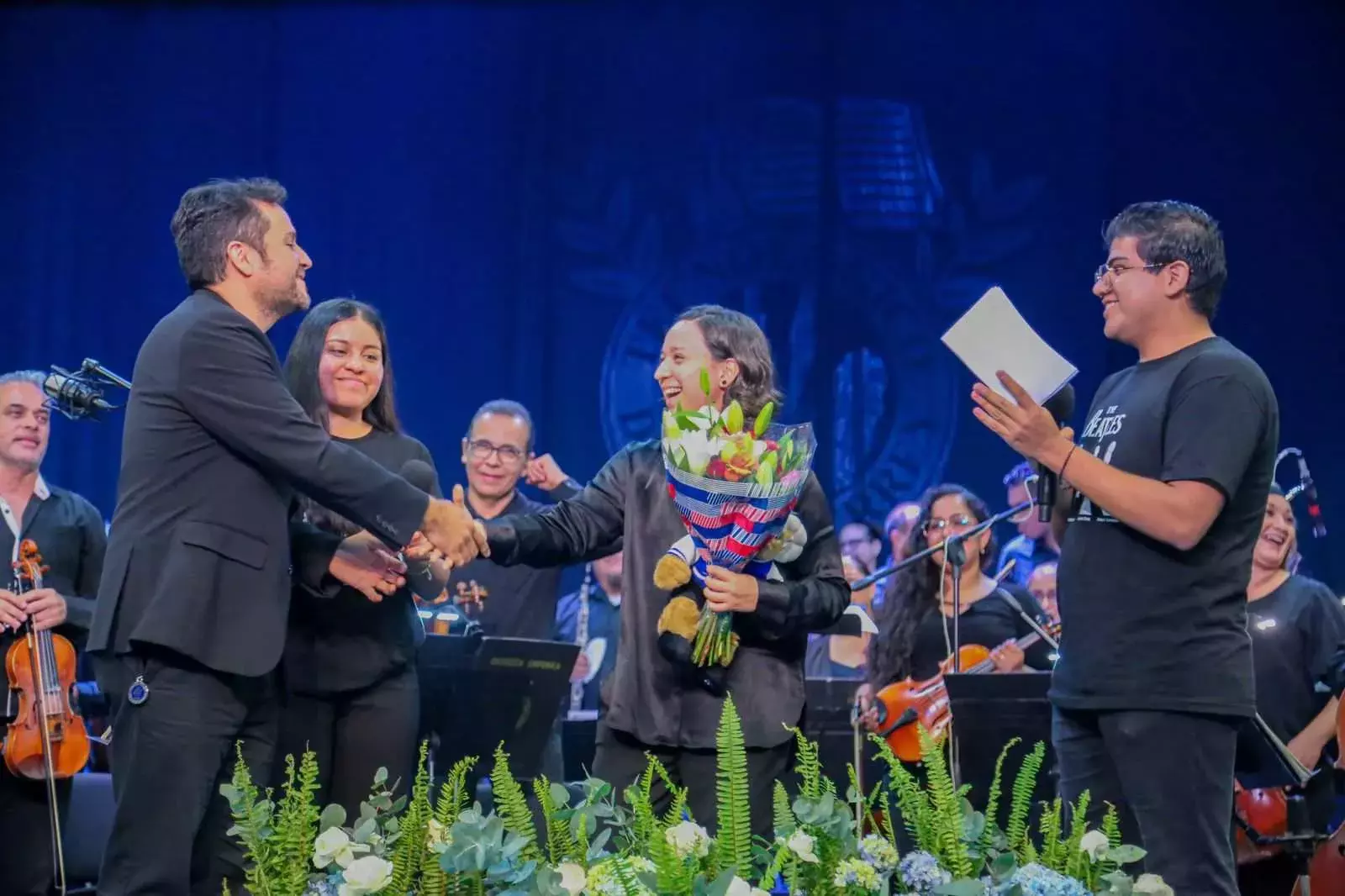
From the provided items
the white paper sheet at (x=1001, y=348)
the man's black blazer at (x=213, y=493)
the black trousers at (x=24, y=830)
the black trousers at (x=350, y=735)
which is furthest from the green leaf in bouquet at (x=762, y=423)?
the black trousers at (x=24, y=830)

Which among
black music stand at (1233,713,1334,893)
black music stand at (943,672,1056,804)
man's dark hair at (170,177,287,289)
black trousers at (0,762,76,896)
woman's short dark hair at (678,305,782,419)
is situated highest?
man's dark hair at (170,177,287,289)

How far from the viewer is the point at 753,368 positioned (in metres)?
3.43

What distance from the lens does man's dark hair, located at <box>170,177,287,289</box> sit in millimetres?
3260

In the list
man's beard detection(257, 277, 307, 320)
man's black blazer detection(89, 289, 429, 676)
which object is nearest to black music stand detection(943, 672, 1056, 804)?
man's black blazer detection(89, 289, 429, 676)

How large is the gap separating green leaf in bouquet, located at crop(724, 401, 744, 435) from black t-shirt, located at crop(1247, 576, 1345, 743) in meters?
2.82

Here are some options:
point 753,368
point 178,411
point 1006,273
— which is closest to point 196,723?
point 178,411

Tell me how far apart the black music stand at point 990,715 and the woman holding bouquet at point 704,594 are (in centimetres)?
→ 154

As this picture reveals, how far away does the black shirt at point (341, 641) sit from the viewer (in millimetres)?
3381

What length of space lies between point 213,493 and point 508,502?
280cm

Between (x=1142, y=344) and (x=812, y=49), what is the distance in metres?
5.38

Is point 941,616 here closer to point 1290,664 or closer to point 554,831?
point 1290,664

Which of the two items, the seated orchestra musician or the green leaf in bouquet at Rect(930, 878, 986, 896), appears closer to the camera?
the green leaf in bouquet at Rect(930, 878, 986, 896)

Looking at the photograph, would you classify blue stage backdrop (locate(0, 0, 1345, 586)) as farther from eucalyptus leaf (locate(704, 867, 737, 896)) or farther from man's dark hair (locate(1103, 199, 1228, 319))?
eucalyptus leaf (locate(704, 867, 737, 896))

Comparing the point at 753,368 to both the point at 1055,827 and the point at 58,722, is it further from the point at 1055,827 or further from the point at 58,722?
the point at 58,722
